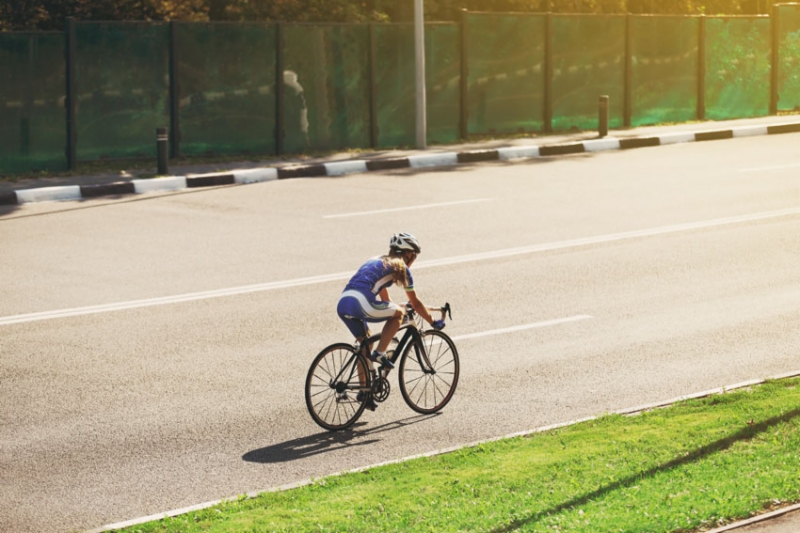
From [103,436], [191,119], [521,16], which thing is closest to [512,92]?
[521,16]

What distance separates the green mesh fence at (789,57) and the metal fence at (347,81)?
52 cm

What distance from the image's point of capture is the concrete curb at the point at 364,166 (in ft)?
59.6

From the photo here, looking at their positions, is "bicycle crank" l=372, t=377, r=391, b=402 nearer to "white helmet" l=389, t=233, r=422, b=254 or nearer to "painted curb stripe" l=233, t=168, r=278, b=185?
"white helmet" l=389, t=233, r=422, b=254

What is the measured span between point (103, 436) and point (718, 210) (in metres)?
10.6

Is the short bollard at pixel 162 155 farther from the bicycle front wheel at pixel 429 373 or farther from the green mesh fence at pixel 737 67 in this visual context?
the green mesh fence at pixel 737 67

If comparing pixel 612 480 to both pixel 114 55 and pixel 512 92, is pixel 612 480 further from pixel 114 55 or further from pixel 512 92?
pixel 512 92

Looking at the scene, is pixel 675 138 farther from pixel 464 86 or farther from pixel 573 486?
pixel 573 486

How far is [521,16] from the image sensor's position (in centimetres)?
2650

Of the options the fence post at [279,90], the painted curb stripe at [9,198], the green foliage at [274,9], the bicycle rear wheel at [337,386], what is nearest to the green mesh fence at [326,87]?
the fence post at [279,90]

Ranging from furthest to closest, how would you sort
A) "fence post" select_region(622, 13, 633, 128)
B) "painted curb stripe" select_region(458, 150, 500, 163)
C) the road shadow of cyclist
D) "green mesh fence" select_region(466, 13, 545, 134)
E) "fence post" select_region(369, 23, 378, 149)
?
"fence post" select_region(622, 13, 633, 128) → "green mesh fence" select_region(466, 13, 545, 134) → "fence post" select_region(369, 23, 378, 149) → "painted curb stripe" select_region(458, 150, 500, 163) → the road shadow of cyclist

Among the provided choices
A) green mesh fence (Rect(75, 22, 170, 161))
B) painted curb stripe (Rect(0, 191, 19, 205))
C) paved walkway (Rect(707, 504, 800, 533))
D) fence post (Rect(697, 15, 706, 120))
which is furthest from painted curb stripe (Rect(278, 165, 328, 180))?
paved walkway (Rect(707, 504, 800, 533))

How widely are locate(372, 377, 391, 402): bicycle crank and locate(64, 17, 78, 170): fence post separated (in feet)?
44.6

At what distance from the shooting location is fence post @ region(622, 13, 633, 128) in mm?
28391

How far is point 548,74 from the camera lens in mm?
27016
